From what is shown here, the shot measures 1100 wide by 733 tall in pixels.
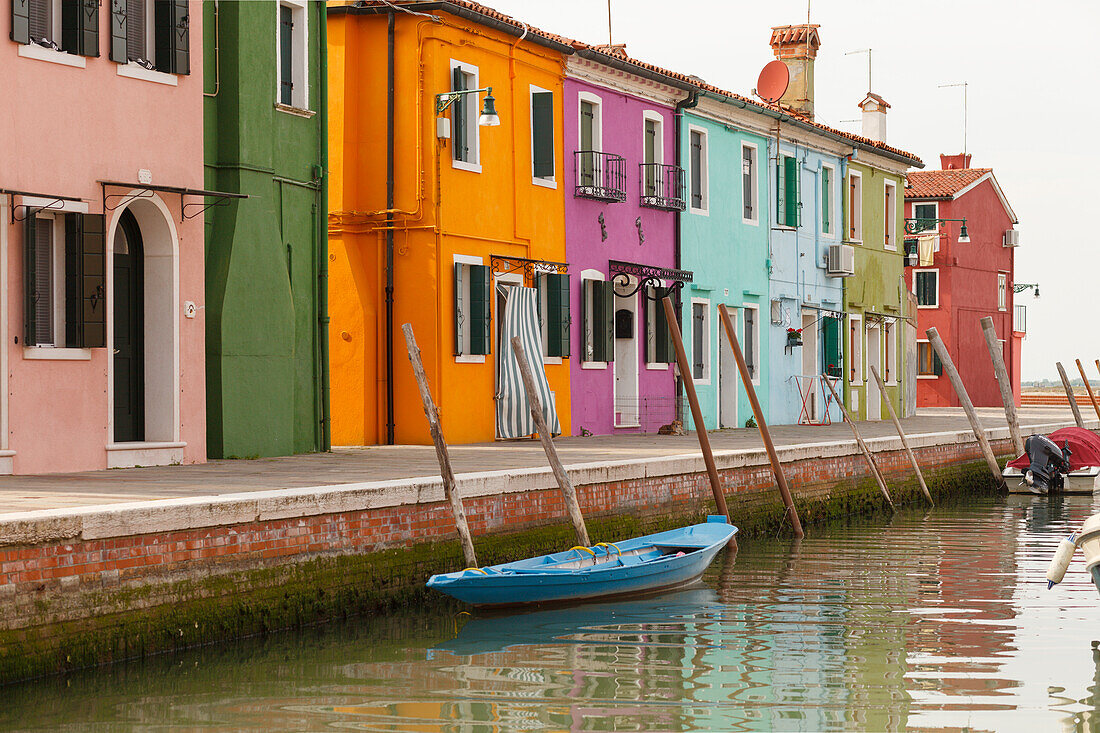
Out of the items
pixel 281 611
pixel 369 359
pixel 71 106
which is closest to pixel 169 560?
pixel 281 611

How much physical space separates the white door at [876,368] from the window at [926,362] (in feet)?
28.6

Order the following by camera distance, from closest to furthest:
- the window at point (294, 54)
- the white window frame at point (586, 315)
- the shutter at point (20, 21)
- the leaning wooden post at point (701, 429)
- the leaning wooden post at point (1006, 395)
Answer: the shutter at point (20, 21)
the leaning wooden post at point (701, 429)
the window at point (294, 54)
the white window frame at point (586, 315)
the leaning wooden post at point (1006, 395)

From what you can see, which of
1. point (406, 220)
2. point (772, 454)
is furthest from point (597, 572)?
point (406, 220)

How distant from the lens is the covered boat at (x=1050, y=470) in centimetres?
2445

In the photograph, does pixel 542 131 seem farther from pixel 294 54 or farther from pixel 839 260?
pixel 839 260

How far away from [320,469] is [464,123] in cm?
745

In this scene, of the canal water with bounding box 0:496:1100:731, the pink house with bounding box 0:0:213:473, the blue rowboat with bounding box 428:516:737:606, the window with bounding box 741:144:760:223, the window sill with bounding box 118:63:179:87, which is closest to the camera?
the canal water with bounding box 0:496:1100:731

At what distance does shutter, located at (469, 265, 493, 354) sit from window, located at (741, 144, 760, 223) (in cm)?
956

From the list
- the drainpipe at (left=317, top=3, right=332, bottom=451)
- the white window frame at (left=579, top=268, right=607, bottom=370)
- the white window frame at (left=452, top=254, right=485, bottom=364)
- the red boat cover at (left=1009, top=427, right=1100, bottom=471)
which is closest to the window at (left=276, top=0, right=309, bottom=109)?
the drainpipe at (left=317, top=3, right=332, bottom=451)

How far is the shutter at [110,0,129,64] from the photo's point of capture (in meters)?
15.2

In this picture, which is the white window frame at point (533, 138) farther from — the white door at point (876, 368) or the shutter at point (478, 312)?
the white door at point (876, 368)

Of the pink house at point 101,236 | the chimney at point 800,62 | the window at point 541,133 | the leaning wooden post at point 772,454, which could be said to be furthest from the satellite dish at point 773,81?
the pink house at point 101,236

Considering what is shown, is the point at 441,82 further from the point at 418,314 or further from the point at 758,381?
the point at 758,381

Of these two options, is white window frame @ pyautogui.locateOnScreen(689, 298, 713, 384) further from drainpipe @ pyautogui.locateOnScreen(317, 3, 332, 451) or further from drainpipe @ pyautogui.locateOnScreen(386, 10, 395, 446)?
drainpipe @ pyautogui.locateOnScreen(317, 3, 332, 451)
